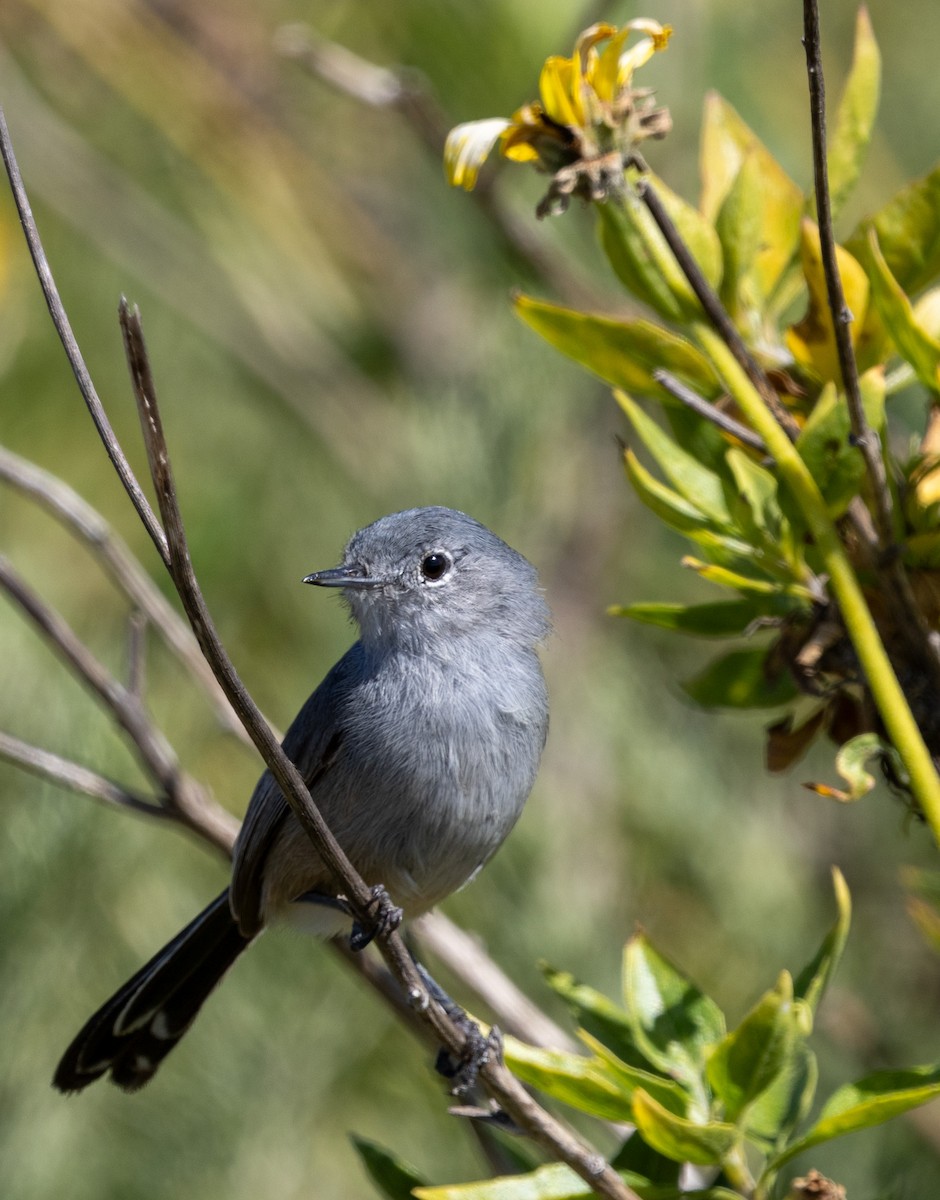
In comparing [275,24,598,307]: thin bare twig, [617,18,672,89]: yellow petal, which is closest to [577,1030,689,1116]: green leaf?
[617,18,672,89]: yellow petal

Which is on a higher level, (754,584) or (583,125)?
(583,125)

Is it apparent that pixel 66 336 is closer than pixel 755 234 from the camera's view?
Yes

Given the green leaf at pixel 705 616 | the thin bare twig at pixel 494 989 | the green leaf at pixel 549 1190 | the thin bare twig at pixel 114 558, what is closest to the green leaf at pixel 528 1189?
the green leaf at pixel 549 1190

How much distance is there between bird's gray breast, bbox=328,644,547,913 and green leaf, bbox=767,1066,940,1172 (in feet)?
3.10

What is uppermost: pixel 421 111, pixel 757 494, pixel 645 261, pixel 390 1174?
pixel 421 111

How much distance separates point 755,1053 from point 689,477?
0.68 meters

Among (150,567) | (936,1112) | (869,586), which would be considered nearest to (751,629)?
(869,586)

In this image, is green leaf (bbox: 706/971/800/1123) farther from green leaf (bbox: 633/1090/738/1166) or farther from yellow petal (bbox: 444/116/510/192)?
yellow petal (bbox: 444/116/510/192)

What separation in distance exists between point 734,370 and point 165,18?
3.27m

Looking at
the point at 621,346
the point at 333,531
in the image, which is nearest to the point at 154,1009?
the point at 333,531

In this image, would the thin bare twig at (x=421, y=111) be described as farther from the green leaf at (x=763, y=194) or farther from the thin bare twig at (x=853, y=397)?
the thin bare twig at (x=853, y=397)

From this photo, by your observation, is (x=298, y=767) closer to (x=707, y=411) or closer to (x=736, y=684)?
(x=736, y=684)

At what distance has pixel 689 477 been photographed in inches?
67.3

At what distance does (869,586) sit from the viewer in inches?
66.2
